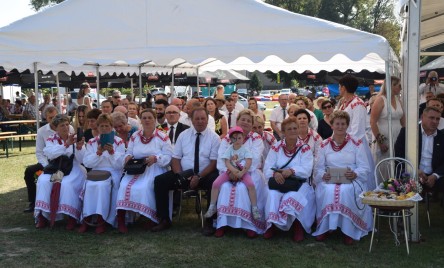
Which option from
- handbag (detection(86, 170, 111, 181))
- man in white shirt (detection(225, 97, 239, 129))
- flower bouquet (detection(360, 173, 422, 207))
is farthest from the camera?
man in white shirt (detection(225, 97, 239, 129))

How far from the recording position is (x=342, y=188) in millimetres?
5805

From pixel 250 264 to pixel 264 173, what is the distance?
56.6 inches

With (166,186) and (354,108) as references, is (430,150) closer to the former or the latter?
(354,108)

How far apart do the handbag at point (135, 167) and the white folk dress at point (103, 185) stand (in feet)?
0.81

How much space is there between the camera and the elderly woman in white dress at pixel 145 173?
6.30 metres

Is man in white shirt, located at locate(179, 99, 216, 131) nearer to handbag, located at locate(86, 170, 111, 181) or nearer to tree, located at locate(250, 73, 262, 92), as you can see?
handbag, located at locate(86, 170, 111, 181)

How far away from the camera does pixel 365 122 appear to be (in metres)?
6.97

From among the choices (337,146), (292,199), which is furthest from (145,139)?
(337,146)

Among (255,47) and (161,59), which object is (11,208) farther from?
(255,47)

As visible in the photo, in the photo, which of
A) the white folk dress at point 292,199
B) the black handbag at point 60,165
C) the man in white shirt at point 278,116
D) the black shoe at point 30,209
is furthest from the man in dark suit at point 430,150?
the black shoe at point 30,209

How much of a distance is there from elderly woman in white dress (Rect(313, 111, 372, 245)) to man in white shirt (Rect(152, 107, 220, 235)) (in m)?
1.27

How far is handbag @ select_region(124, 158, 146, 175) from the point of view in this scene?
6324 millimetres

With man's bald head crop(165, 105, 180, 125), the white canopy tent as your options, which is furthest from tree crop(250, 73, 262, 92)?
the white canopy tent

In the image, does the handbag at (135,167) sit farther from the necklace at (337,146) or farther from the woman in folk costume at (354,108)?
the woman in folk costume at (354,108)
